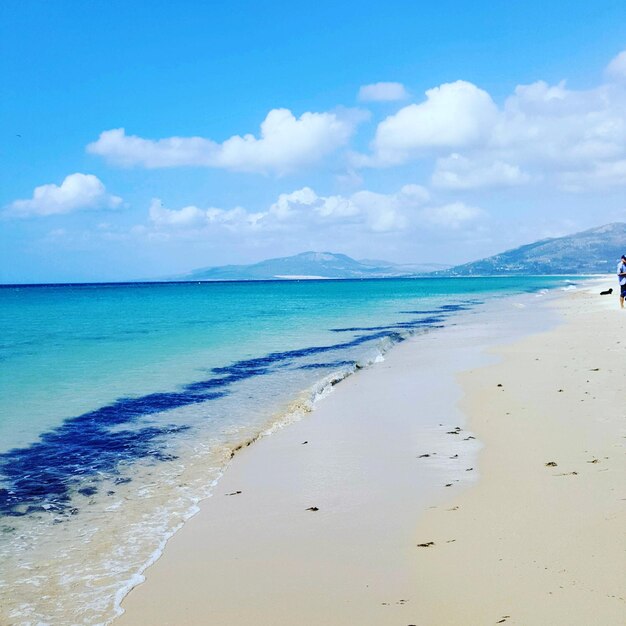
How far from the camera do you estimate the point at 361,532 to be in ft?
19.6

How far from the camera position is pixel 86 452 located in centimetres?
1038

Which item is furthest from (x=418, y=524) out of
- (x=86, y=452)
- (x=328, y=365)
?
(x=328, y=365)

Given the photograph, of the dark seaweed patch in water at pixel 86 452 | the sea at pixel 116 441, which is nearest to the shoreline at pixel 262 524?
the sea at pixel 116 441

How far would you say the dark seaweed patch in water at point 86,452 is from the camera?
27.0ft

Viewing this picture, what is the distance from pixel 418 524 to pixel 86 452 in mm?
7051

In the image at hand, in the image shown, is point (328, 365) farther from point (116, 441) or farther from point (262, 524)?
point (262, 524)

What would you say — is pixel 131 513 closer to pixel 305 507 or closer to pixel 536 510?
pixel 305 507

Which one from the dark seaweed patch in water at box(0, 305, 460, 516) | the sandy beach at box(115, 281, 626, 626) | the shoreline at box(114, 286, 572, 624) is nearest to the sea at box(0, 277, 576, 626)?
the dark seaweed patch in water at box(0, 305, 460, 516)

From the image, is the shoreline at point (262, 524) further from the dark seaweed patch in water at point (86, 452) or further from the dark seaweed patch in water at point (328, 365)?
the dark seaweed patch in water at point (328, 365)

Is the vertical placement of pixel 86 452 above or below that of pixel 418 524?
below

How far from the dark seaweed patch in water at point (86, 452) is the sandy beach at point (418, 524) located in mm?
2260

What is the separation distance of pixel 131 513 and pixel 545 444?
631 centimetres

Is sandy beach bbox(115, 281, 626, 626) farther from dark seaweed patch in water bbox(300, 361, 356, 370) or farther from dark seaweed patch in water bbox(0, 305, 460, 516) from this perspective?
dark seaweed patch in water bbox(300, 361, 356, 370)

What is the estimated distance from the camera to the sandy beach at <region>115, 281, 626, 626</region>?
177 inches
